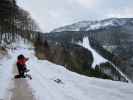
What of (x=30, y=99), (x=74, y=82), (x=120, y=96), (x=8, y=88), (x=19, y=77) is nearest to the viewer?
(x=30, y=99)

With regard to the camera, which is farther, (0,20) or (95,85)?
(0,20)

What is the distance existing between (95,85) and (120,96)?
9.32 feet

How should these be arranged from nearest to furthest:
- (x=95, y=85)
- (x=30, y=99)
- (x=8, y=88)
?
(x=30, y=99)
(x=8, y=88)
(x=95, y=85)

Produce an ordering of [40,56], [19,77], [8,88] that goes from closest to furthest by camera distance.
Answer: [8,88]
[19,77]
[40,56]

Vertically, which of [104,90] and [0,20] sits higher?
[0,20]

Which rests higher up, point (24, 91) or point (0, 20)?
point (0, 20)

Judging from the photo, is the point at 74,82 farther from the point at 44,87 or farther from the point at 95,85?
the point at 44,87

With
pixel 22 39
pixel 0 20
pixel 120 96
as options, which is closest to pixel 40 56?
pixel 0 20

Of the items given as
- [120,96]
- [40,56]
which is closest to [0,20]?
[40,56]

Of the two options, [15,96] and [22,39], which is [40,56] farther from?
[22,39]

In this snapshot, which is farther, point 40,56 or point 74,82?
point 40,56

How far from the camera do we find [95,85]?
645 inches

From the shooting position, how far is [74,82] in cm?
1773

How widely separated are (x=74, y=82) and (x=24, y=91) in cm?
412
